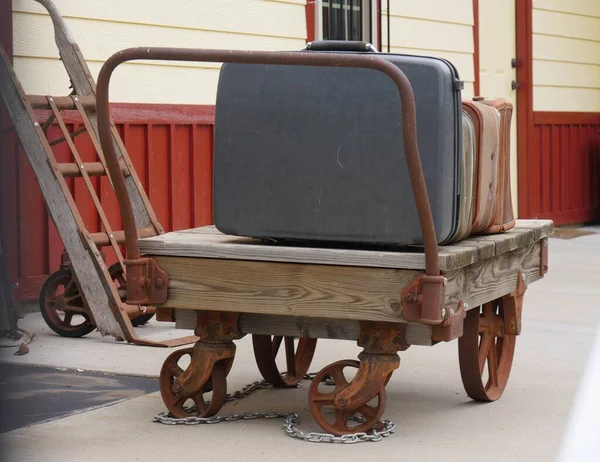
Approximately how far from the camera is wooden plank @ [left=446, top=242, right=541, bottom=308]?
3.94 metres

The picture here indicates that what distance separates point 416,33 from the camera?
34.7 feet

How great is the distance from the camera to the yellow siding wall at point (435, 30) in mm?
10242

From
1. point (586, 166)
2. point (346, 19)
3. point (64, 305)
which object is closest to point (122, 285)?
point (64, 305)

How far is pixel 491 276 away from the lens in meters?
4.38

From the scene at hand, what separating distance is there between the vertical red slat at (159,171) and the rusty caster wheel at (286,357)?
294 centimetres

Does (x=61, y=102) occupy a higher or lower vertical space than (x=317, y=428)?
higher

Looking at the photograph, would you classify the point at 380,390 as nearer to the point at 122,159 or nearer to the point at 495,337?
the point at 495,337

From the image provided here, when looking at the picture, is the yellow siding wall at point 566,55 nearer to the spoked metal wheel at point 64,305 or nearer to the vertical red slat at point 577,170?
the vertical red slat at point 577,170

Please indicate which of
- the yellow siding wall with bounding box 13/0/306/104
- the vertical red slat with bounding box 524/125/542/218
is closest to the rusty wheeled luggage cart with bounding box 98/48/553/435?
the yellow siding wall with bounding box 13/0/306/104

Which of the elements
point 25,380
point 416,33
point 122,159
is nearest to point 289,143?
point 25,380

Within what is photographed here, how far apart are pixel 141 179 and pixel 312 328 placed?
386 cm

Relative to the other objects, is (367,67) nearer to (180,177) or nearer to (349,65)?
(349,65)

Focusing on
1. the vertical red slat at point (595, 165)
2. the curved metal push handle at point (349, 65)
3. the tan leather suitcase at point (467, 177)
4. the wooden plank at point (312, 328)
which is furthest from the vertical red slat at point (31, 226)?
the vertical red slat at point (595, 165)

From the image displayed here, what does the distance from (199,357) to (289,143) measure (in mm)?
870
